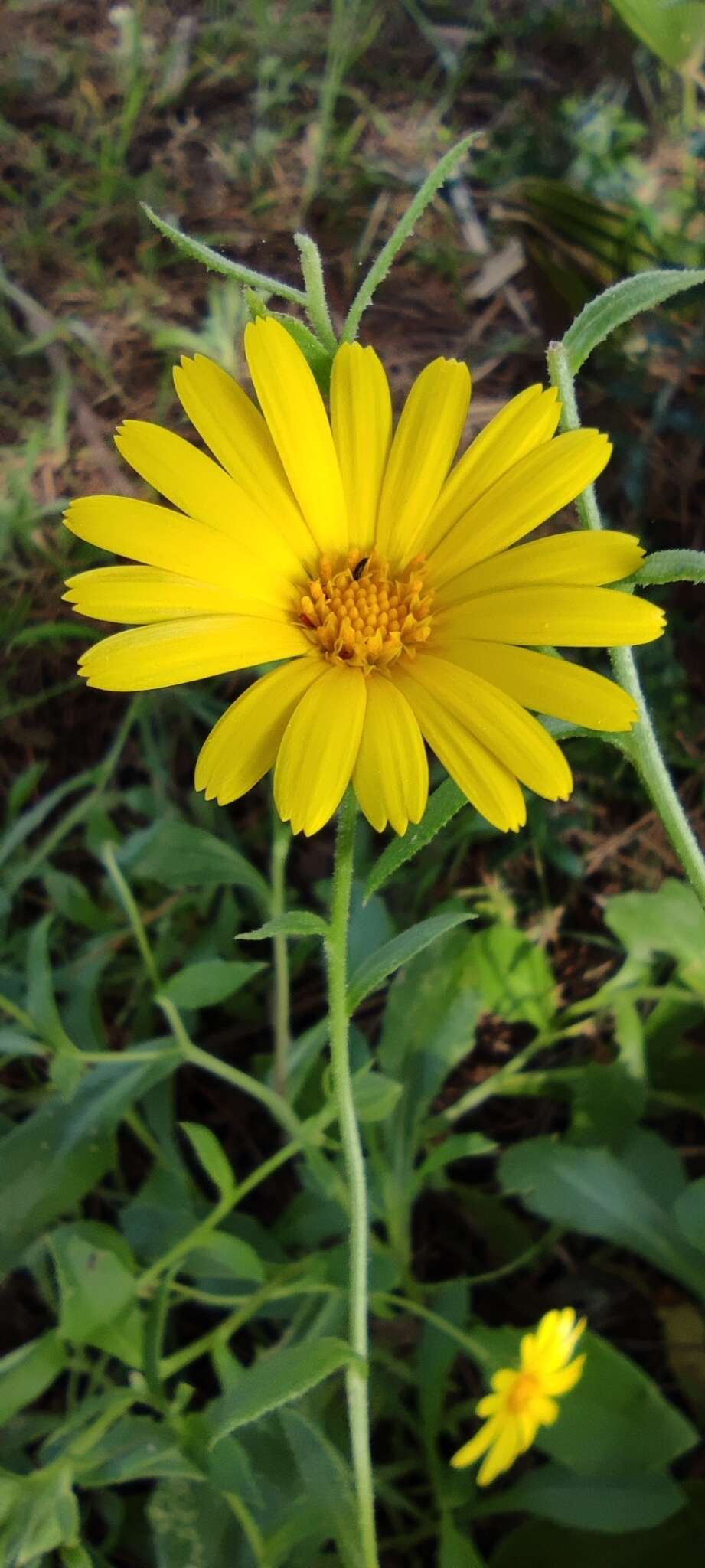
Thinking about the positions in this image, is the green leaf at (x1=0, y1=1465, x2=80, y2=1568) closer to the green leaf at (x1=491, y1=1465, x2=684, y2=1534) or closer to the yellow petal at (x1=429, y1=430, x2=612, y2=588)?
the green leaf at (x1=491, y1=1465, x2=684, y2=1534)

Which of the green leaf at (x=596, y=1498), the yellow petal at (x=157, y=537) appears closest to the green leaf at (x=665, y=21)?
the yellow petal at (x=157, y=537)

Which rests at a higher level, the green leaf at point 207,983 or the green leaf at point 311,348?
the green leaf at point 311,348

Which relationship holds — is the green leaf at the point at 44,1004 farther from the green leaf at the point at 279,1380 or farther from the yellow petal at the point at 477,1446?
the yellow petal at the point at 477,1446

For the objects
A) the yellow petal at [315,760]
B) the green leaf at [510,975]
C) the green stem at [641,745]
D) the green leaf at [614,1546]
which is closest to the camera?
the yellow petal at [315,760]

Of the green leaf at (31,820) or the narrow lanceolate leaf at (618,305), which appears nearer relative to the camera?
the narrow lanceolate leaf at (618,305)

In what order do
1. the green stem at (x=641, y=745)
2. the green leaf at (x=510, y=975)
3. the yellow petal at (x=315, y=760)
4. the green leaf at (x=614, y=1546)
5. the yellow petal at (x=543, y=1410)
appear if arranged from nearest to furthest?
1. the yellow petal at (x=315, y=760)
2. the green stem at (x=641, y=745)
3. the yellow petal at (x=543, y=1410)
4. the green leaf at (x=614, y=1546)
5. the green leaf at (x=510, y=975)

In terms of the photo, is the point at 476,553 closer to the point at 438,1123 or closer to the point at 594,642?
the point at 594,642

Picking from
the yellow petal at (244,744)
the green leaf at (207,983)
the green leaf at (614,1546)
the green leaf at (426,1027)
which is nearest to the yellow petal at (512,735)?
the yellow petal at (244,744)

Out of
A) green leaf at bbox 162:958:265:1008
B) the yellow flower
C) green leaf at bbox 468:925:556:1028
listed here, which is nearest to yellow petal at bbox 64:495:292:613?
the yellow flower

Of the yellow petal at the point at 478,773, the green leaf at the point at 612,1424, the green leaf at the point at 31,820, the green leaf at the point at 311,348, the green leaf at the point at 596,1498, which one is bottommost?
the green leaf at the point at 596,1498
